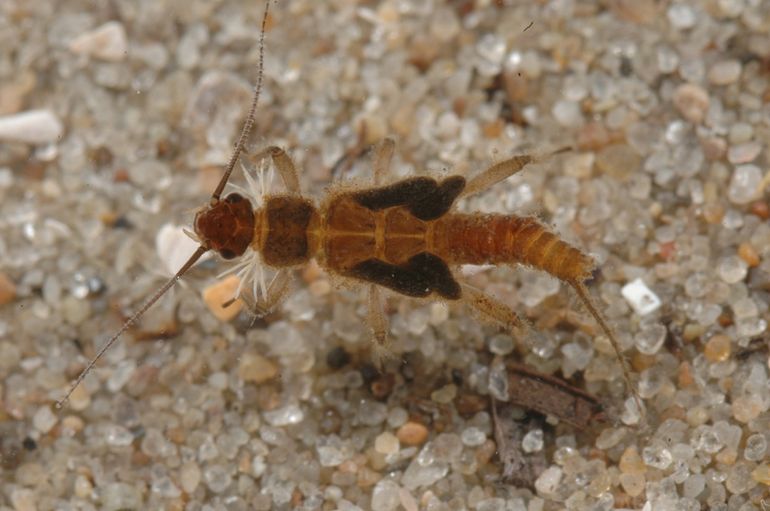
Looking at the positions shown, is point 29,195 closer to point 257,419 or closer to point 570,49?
point 257,419

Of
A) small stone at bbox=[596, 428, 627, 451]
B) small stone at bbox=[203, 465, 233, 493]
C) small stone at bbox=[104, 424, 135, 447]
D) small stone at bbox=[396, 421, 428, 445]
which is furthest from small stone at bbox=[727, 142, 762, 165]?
small stone at bbox=[104, 424, 135, 447]

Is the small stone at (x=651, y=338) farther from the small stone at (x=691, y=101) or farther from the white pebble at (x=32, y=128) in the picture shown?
the white pebble at (x=32, y=128)

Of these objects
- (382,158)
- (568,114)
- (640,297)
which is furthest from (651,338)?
(382,158)

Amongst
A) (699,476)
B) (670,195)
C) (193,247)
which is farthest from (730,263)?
(193,247)

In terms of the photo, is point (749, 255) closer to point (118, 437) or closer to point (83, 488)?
point (118, 437)

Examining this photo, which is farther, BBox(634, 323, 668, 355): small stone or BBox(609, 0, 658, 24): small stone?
BBox(609, 0, 658, 24): small stone

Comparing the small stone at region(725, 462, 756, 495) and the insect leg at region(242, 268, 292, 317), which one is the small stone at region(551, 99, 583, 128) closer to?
the insect leg at region(242, 268, 292, 317)

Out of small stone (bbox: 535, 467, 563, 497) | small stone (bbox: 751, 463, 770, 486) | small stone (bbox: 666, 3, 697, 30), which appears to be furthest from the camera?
small stone (bbox: 666, 3, 697, 30)
